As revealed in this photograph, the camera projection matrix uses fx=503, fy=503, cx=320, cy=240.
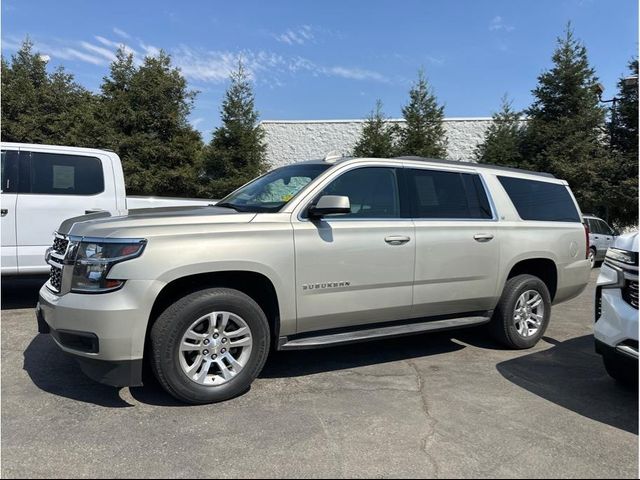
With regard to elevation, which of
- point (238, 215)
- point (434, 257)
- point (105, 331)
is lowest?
point (105, 331)

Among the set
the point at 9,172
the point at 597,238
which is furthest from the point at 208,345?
the point at 597,238

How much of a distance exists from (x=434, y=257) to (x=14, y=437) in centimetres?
359

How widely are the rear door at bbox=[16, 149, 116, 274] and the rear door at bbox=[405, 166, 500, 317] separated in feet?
14.3

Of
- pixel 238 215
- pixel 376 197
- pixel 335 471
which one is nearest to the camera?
pixel 335 471

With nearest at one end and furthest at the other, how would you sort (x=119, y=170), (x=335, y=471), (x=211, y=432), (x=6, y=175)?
(x=335, y=471)
(x=211, y=432)
(x=6, y=175)
(x=119, y=170)

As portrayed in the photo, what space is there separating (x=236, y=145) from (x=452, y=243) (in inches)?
542

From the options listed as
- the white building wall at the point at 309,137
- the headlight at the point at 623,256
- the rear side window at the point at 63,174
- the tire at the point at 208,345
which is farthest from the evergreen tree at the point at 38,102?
the headlight at the point at 623,256

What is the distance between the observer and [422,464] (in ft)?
9.83

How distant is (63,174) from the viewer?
262 inches

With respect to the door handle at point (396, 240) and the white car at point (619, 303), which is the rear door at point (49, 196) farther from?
the white car at point (619, 303)

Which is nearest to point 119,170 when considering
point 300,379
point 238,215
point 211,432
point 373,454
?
point 238,215

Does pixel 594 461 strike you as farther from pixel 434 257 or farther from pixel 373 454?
pixel 434 257

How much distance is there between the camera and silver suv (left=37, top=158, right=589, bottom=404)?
3537mm

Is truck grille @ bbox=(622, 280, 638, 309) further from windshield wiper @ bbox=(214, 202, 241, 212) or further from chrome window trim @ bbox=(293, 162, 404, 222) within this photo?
windshield wiper @ bbox=(214, 202, 241, 212)
